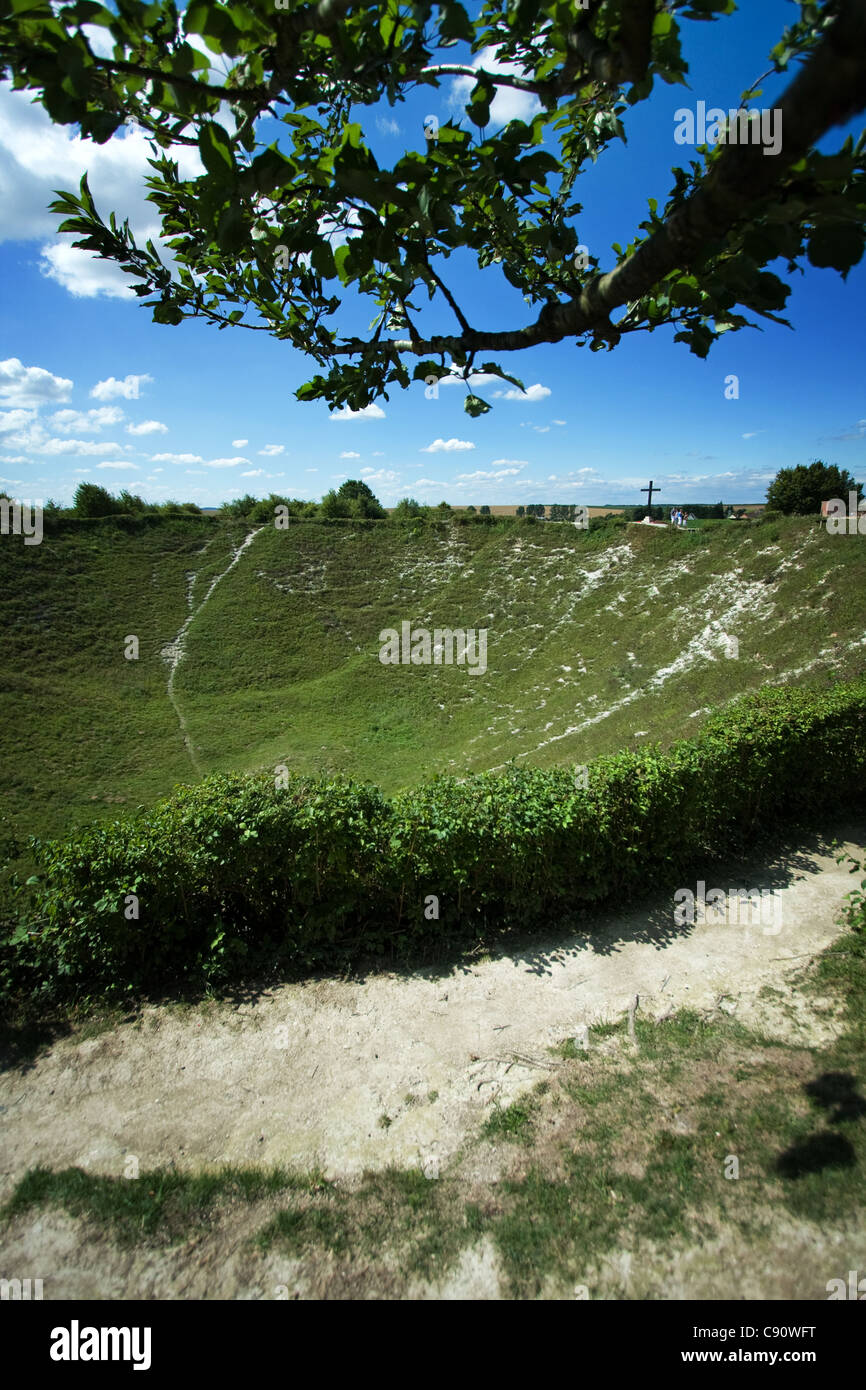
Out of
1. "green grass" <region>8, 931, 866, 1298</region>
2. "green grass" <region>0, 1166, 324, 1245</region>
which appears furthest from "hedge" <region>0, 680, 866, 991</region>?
"green grass" <region>8, 931, 866, 1298</region>

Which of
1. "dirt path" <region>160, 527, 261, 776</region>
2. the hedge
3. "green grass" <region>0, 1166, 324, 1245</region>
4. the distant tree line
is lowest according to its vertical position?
"green grass" <region>0, 1166, 324, 1245</region>

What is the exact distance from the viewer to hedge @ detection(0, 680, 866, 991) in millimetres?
6621

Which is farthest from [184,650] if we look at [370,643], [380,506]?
[380,506]

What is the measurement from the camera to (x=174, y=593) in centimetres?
3359

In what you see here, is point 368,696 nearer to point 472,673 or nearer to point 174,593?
point 472,673

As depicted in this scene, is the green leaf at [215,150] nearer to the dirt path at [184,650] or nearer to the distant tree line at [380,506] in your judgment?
the dirt path at [184,650]

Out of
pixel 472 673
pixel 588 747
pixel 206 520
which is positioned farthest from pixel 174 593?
pixel 588 747

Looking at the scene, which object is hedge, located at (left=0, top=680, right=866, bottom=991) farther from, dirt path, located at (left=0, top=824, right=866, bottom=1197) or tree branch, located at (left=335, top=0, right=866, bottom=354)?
tree branch, located at (left=335, top=0, right=866, bottom=354)

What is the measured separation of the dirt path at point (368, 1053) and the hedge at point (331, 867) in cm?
67

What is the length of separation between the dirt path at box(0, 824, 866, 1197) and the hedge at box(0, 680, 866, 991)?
0.67 meters

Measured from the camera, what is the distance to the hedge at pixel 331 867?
6621 mm

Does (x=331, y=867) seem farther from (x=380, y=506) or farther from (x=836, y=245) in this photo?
(x=380, y=506)

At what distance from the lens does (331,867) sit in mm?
7117
